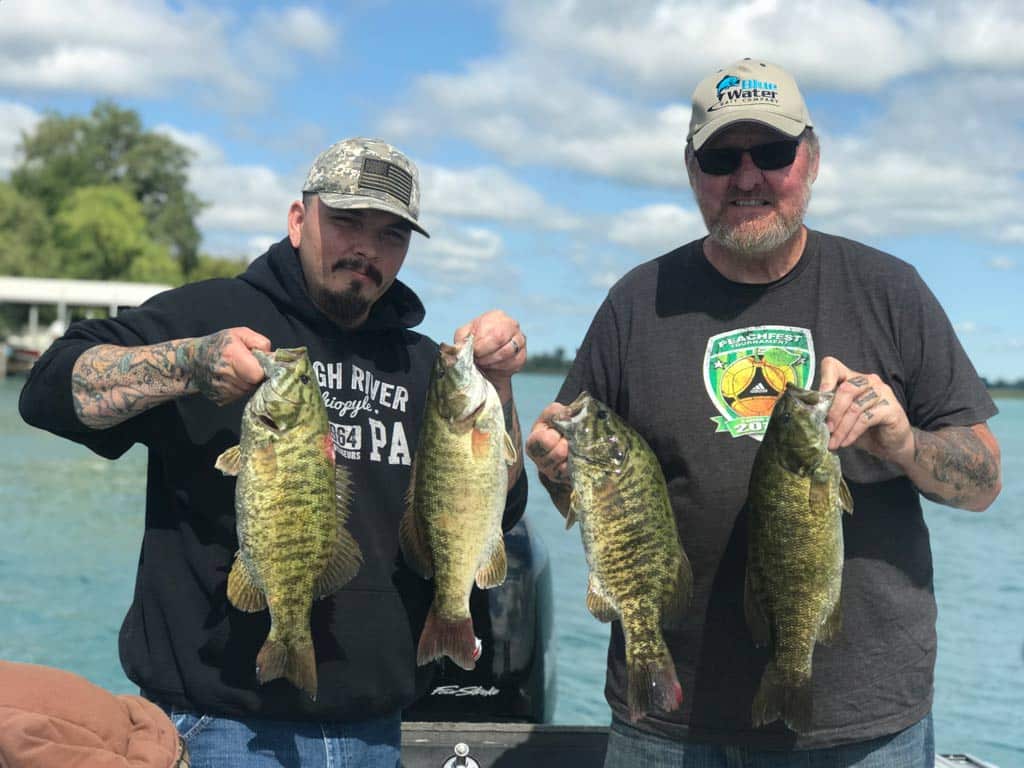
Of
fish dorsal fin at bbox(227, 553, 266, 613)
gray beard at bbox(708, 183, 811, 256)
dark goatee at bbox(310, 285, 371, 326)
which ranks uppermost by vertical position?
gray beard at bbox(708, 183, 811, 256)

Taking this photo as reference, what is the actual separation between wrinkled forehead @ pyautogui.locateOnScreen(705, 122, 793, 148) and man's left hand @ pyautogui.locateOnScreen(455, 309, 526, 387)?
0.93 meters

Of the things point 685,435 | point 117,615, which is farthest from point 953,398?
point 117,615

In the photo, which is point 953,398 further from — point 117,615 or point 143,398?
point 117,615

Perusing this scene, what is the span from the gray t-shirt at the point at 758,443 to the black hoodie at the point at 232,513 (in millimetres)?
843

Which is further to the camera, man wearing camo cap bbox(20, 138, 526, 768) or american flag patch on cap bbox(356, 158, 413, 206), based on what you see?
american flag patch on cap bbox(356, 158, 413, 206)

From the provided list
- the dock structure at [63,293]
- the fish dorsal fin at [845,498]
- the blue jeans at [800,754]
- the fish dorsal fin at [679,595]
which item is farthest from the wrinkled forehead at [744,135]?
the dock structure at [63,293]

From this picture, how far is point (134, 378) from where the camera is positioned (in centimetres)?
330

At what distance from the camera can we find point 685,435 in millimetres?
3555

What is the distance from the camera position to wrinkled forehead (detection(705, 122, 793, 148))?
355cm

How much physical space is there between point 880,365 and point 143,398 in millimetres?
2398

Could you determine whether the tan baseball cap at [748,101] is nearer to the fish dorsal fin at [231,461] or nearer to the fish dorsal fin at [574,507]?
the fish dorsal fin at [574,507]

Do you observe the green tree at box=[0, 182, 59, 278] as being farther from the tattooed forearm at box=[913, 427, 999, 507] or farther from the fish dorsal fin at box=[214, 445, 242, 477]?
the tattooed forearm at box=[913, 427, 999, 507]

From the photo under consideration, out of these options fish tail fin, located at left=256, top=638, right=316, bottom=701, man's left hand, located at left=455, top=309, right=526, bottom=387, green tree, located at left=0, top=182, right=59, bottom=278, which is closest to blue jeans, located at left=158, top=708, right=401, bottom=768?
fish tail fin, located at left=256, top=638, right=316, bottom=701

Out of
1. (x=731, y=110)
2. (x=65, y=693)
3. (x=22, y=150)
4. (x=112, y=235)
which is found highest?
(x=22, y=150)
